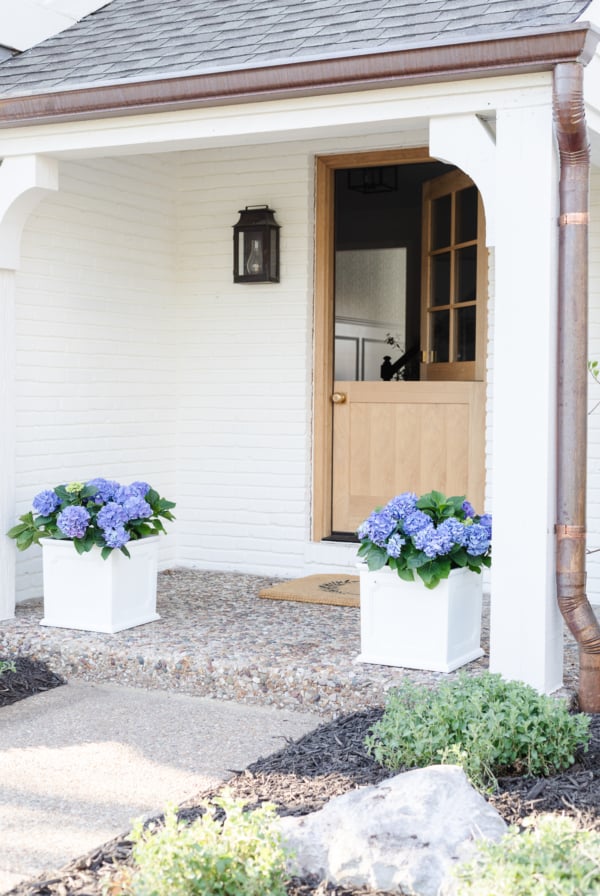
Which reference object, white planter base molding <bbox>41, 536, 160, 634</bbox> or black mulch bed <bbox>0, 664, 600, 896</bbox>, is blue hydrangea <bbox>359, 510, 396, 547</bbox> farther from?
white planter base molding <bbox>41, 536, 160, 634</bbox>

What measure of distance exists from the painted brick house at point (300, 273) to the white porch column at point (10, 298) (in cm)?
1

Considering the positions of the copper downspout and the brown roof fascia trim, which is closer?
the brown roof fascia trim

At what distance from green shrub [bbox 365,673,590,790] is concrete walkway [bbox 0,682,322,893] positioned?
59 centimetres

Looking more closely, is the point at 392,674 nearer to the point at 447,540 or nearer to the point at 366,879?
the point at 447,540

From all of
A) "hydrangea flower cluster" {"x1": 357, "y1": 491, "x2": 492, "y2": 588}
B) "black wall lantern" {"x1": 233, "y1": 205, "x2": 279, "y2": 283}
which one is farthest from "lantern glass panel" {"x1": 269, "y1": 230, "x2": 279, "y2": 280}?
"hydrangea flower cluster" {"x1": 357, "y1": 491, "x2": 492, "y2": 588}

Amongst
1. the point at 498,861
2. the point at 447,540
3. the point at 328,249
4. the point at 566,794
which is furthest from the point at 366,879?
the point at 328,249

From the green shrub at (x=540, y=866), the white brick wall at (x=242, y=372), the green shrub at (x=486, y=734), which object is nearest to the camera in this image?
the green shrub at (x=540, y=866)

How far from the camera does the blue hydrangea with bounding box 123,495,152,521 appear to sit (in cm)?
489

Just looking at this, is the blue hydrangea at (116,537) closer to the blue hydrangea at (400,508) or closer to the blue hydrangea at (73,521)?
the blue hydrangea at (73,521)

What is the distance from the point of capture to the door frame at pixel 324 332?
6.19m

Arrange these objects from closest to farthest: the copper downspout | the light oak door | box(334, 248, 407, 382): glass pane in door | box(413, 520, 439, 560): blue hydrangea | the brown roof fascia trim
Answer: the brown roof fascia trim → the copper downspout → box(413, 520, 439, 560): blue hydrangea → the light oak door → box(334, 248, 407, 382): glass pane in door

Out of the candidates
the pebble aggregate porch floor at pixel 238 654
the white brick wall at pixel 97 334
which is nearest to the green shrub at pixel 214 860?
the pebble aggregate porch floor at pixel 238 654

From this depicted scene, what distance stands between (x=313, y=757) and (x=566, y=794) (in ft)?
2.71

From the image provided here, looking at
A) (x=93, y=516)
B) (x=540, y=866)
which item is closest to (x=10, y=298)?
(x=93, y=516)
